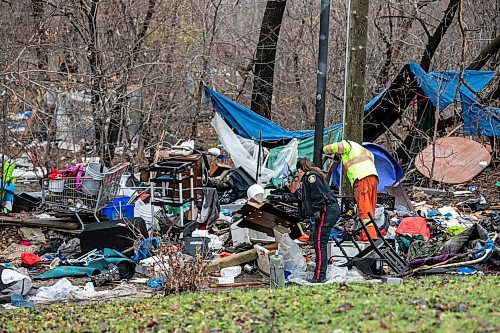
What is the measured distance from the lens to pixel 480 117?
56.1 ft

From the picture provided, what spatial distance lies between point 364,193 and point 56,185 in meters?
4.95

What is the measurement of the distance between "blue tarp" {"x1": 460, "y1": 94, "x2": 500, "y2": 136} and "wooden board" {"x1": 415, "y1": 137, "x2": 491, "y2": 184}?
35 cm

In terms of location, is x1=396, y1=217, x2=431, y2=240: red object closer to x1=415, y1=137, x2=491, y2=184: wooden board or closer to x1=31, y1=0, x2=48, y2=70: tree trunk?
x1=415, y1=137, x2=491, y2=184: wooden board

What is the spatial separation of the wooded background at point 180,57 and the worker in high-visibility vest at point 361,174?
4.68m

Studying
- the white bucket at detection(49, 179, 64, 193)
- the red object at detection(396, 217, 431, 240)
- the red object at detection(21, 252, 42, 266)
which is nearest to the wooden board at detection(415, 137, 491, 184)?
the red object at detection(396, 217, 431, 240)

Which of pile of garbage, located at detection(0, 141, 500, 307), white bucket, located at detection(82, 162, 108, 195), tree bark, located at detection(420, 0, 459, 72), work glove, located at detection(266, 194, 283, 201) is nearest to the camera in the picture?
pile of garbage, located at detection(0, 141, 500, 307)

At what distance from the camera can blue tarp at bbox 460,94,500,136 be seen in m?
17.0

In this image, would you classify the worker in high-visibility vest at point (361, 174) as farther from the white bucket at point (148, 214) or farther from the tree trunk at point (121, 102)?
the tree trunk at point (121, 102)

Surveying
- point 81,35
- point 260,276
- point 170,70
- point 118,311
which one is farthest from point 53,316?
point 170,70

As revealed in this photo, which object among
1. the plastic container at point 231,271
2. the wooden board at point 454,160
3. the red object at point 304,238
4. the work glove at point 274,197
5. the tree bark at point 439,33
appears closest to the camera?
the plastic container at point 231,271

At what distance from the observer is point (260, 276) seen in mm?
10148

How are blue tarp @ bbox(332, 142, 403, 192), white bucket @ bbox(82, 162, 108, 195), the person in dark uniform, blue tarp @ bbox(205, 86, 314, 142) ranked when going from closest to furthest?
1. the person in dark uniform
2. white bucket @ bbox(82, 162, 108, 195)
3. blue tarp @ bbox(332, 142, 403, 192)
4. blue tarp @ bbox(205, 86, 314, 142)

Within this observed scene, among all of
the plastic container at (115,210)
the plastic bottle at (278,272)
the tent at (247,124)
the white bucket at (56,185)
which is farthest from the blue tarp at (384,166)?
the plastic bottle at (278,272)

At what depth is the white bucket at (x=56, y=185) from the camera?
12078 mm
